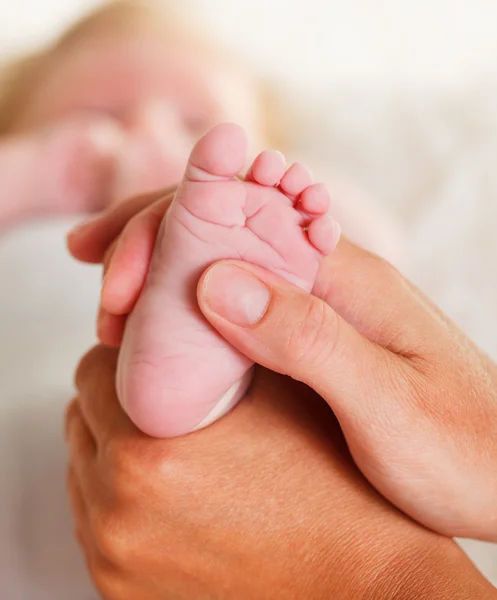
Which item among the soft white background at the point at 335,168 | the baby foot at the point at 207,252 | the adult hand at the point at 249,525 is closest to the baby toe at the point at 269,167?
the baby foot at the point at 207,252

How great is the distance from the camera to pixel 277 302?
54cm

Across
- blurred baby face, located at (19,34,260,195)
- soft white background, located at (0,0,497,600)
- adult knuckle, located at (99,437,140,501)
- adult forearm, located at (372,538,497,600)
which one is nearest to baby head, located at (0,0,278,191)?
blurred baby face, located at (19,34,260,195)

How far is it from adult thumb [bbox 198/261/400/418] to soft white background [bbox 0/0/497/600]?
0.40 meters

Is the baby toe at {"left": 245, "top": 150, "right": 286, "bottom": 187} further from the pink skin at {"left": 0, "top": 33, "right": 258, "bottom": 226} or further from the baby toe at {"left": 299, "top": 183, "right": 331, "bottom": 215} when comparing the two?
the pink skin at {"left": 0, "top": 33, "right": 258, "bottom": 226}

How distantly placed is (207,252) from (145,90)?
112cm

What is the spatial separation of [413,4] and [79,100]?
1241 millimetres

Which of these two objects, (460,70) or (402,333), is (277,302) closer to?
(402,333)

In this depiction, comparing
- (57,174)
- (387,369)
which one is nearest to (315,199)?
(387,369)

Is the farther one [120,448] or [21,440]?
[21,440]

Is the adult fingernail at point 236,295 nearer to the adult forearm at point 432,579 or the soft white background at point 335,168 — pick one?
the adult forearm at point 432,579

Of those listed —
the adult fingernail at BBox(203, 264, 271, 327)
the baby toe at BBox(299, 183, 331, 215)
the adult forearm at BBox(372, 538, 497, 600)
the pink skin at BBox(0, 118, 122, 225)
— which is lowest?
the pink skin at BBox(0, 118, 122, 225)

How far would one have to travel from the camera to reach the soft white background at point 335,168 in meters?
0.83

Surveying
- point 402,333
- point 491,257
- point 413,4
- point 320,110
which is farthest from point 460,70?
point 402,333

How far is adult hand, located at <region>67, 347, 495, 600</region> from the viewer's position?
0.62 m
